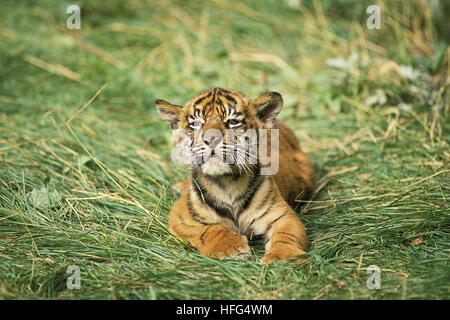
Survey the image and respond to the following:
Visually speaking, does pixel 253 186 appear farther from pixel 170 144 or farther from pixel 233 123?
pixel 170 144

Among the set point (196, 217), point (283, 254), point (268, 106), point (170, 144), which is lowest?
point (283, 254)

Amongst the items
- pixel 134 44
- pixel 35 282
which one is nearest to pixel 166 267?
pixel 35 282

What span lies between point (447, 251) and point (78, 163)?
3.96m

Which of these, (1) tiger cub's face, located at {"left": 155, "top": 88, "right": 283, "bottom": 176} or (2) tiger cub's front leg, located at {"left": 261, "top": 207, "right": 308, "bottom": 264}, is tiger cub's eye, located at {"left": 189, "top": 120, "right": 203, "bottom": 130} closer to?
(1) tiger cub's face, located at {"left": 155, "top": 88, "right": 283, "bottom": 176}

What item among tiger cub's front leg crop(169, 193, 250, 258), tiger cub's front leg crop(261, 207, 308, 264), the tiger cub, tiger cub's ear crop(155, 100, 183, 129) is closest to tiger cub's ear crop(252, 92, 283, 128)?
the tiger cub

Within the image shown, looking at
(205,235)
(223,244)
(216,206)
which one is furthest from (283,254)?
(216,206)

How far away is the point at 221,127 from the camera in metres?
4.49

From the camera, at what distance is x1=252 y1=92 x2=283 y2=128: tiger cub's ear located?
4812 millimetres

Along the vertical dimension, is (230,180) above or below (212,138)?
below

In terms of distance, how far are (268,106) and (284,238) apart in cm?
129

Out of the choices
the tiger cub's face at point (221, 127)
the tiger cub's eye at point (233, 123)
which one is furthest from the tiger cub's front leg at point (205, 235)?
the tiger cub's eye at point (233, 123)

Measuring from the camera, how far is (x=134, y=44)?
9.87 m
